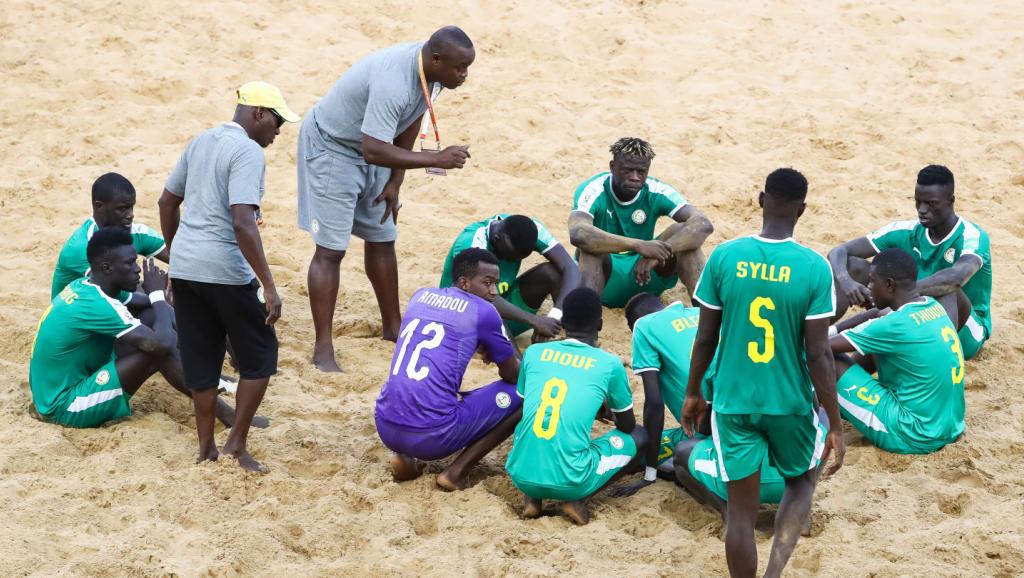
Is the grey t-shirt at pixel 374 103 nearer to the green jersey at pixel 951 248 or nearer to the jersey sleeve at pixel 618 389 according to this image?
the jersey sleeve at pixel 618 389

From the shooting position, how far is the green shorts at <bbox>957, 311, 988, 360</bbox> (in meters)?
7.09

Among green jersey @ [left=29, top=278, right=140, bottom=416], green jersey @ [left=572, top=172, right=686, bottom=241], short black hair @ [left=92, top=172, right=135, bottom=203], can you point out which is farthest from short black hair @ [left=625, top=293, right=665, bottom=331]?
short black hair @ [left=92, top=172, right=135, bottom=203]

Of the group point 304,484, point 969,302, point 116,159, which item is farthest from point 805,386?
point 116,159

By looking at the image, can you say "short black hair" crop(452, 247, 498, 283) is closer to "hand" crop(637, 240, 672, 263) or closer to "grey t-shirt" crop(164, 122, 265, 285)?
"grey t-shirt" crop(164, 122, 265, 285)

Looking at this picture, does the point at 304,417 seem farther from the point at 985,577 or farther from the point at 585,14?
the point at 585,14

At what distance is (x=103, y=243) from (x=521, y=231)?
229 centimetres

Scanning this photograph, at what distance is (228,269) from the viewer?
5.56m

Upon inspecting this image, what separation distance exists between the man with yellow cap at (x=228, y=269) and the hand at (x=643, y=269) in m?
2.60

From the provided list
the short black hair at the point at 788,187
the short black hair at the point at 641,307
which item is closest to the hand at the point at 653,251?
the short black hair at the point at 641,307

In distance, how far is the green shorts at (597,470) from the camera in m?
5.46

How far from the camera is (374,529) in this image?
5.31m

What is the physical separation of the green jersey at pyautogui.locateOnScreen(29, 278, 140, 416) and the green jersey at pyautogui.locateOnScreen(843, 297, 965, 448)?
3.82 metres

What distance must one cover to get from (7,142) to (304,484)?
5.18 meters

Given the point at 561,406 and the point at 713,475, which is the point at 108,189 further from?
the point at 713,475
